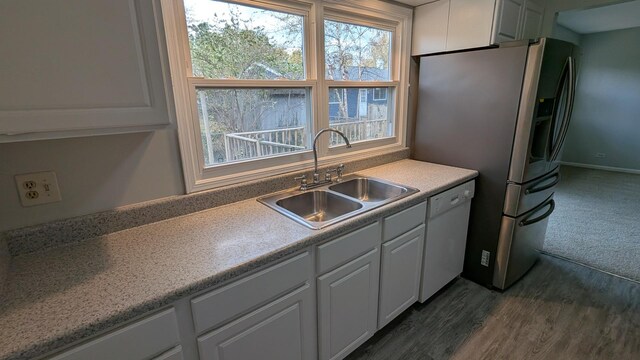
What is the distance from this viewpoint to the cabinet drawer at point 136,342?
780 millimetres

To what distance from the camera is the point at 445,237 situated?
201 centimetres

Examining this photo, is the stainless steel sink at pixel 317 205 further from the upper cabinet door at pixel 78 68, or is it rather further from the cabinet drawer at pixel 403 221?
the upper cabinet door at pixel 78 68

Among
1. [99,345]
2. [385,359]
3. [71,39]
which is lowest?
[385,359]

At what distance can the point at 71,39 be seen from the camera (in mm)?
802

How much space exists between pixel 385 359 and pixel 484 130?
1.61 metres

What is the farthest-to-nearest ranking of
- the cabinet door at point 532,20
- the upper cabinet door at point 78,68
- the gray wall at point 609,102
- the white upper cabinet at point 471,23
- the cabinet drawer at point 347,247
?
1. the gray wall at point 609,102
2. the cabinet door at point 532,20
3. the white upper cabinet at point 471,23
4. the cabinet drawer at point 347,247
5. the upper cabinet door at point 78,68

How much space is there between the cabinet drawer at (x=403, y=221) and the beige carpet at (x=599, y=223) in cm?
186

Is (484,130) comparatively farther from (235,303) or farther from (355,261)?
(235,303)

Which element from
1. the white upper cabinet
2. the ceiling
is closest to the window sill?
the white upper cabinet

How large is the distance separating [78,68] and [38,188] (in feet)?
1.90

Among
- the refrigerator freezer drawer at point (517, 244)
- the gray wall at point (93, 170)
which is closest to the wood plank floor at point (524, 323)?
the refrigerator freezer drawer at point (517, 244)

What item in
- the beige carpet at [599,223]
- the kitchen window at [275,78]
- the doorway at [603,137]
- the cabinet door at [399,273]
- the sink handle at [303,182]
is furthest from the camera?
the doorway at [603,137]

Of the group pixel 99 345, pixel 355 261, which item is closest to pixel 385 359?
pixel 355 261

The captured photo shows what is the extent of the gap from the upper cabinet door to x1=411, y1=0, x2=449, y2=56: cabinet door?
191 cm
